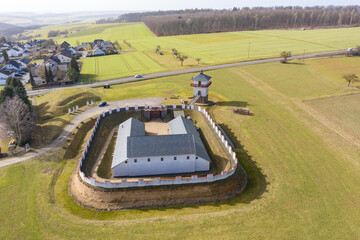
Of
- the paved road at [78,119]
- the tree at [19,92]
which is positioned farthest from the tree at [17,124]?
the tree at [19,92]

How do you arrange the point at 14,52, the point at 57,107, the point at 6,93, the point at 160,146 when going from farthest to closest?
the point at 14,52
the point at 57,107
the point at 6,93
the point at 160,146

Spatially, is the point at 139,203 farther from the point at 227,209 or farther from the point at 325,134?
the point at 325,134

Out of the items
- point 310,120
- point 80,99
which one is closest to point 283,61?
point 310,120

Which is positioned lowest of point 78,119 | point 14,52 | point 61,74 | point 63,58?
point 78,119

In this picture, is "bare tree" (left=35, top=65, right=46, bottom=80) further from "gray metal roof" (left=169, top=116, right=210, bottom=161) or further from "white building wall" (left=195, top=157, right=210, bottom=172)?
"white building wall" (left=195, top=157, right=210, bottom=172)

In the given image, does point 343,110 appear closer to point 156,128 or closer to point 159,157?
point 156,128

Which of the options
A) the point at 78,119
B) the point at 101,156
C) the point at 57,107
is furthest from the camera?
the point at 57,107

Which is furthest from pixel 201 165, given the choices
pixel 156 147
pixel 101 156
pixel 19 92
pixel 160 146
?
pixel 19 92
